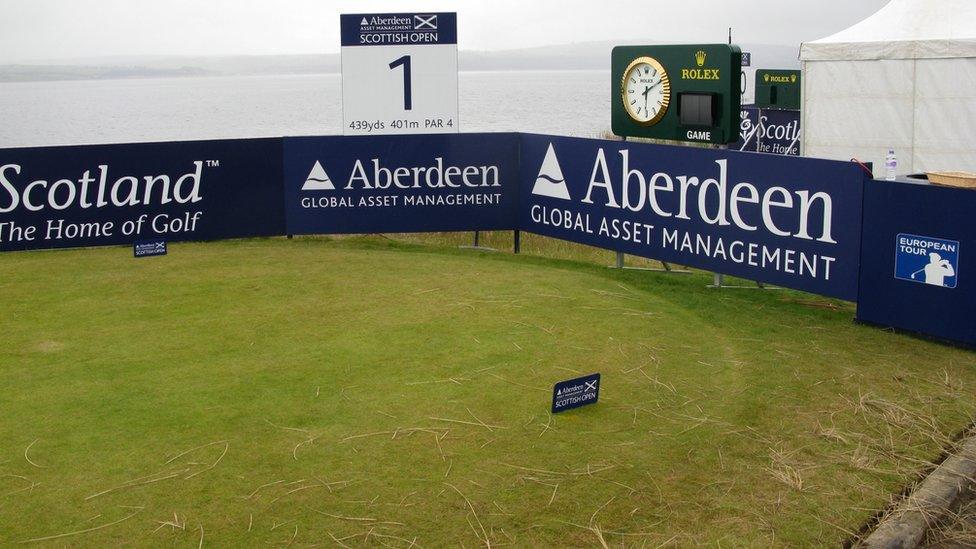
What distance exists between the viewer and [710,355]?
9.80 m

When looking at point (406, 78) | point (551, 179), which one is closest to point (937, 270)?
point (551, 179)

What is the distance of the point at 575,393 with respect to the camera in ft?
26.6

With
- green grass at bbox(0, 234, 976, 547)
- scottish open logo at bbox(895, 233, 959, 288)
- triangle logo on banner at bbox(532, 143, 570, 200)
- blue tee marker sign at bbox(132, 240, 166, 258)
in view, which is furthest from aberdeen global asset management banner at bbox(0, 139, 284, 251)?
scottish open logo at bbox(895, 233, 959, 288)

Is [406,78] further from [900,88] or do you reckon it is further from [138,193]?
[900,88]

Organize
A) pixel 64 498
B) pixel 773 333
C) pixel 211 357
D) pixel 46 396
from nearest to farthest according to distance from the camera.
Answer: pixel 64 498, pixel 46 396, pixel 211 357, pixel 773 333

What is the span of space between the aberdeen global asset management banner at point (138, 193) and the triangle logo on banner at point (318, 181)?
0.43 m

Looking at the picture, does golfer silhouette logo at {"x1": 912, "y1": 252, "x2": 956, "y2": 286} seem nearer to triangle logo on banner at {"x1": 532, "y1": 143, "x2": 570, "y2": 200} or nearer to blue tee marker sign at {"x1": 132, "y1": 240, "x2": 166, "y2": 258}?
triangle logo on banner at {"x1": 532, "y1": 143, "x2": 570, "y2": 200}

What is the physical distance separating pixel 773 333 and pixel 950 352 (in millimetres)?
1577

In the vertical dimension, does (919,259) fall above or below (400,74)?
below

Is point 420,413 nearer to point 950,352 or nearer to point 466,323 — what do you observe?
point 466,323

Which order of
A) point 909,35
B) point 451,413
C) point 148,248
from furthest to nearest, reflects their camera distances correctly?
1. point 909,35
2. point 148,248
3. point 451,413

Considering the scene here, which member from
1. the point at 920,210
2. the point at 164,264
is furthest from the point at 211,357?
the point at 920,210

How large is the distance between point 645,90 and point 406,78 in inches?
167

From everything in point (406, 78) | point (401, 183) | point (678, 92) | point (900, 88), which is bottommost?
point (401, 183)
